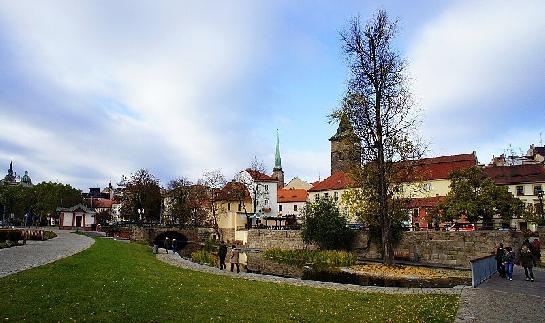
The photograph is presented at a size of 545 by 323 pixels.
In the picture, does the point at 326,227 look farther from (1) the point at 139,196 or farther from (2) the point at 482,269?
Answer: (1) the point at 139,196

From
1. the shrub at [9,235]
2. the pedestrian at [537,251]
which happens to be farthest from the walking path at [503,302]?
the shrub at [9,235]

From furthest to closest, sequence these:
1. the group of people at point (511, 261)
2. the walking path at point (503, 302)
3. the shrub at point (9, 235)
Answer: the shrub at point (9, 235), the group of people at point (511, 261), the walking path at point (503, 302)

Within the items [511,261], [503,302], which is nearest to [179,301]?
[503,302]

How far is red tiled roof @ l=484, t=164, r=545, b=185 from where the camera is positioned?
200 ft

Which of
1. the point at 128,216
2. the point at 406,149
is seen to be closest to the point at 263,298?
the point at 406,149

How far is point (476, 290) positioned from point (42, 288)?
50.1 feet

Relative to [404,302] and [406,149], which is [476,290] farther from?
[406,149]

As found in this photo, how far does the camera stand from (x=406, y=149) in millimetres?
28984

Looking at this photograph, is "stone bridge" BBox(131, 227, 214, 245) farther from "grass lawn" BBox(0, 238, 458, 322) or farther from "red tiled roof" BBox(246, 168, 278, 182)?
"grass lawn" BBox(0, 238, 458, 322)

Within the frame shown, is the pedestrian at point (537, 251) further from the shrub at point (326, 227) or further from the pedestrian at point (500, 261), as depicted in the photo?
the shrub at point (326, 227)

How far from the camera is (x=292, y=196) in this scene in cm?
9806

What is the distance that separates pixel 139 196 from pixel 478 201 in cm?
5592

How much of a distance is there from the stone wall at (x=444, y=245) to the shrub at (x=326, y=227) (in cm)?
217

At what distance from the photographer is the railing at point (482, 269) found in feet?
57.9
